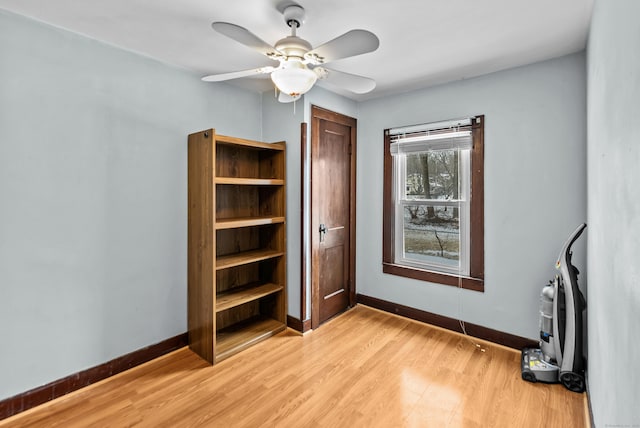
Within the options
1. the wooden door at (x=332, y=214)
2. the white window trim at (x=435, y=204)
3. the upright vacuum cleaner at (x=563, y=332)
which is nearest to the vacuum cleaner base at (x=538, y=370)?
the upright vacuum cleaner at (x=563, y=332)

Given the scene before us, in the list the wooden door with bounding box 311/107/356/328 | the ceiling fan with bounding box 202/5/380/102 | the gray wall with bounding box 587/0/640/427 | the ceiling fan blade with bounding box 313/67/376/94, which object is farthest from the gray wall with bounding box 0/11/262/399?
the gray wall with bounding box 587/0/640/427

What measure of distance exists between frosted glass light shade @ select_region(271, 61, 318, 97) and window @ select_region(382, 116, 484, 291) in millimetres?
1821

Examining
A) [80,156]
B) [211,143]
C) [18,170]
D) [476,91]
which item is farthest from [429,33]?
[18,170]

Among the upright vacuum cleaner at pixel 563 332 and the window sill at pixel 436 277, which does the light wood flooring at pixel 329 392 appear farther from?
the window sill at pixel 436 277

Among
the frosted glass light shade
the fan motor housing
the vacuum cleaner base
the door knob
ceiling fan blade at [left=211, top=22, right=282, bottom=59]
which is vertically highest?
the fan motor housing

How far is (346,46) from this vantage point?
158 cm

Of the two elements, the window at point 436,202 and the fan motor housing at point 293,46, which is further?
the window at point 436,202

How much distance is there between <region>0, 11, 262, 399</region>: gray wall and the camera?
6.37ft

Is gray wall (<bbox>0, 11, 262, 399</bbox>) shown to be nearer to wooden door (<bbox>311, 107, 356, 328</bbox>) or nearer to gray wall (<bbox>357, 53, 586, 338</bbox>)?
wooden door (<bbox>311, 107, 356, 328</bbox>)

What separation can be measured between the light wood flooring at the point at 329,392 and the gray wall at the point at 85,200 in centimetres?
34

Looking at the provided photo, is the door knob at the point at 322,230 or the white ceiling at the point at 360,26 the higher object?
the white ceiling at the point at 360,26

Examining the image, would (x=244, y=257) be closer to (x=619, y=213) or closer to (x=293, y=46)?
(x=293, y=46)

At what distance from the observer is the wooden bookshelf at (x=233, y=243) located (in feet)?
8.55

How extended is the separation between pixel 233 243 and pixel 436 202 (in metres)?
2.12
